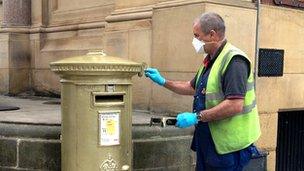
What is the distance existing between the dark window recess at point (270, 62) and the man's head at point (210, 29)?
8.28ft

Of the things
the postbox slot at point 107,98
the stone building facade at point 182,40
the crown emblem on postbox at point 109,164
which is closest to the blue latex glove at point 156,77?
the postbox slot at point 107,98

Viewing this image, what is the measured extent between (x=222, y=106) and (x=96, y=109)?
89 centimetres

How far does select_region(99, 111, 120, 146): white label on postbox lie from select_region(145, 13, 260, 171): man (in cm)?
46

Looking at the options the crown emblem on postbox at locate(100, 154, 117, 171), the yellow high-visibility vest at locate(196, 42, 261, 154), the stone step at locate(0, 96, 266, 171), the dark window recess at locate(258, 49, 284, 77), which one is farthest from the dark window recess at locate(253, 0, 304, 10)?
the crown emblem on postbox at locate(100, 154, 117, 171)

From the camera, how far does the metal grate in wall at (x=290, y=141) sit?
6.46m

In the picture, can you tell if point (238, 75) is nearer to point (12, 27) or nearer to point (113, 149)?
point (113, 149)

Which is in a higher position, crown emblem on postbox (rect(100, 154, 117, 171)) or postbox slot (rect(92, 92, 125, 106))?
postbox slot (rect(92, 92, 125, 106))

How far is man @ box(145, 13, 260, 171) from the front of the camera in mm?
3318

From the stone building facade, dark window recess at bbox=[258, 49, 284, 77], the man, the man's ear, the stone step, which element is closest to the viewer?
the man

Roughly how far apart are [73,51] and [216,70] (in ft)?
16.6

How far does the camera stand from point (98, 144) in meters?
3.49

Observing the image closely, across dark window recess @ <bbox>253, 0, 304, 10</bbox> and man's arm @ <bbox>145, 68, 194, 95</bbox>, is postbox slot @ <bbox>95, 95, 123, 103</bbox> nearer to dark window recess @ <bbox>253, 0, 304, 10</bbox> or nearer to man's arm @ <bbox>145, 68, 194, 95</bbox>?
man's arm @ <bbox>145, 68, 194, 95</bbox>

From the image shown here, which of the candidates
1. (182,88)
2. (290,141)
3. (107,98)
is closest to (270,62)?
(290,141)

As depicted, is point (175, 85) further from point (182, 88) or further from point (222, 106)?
point (222, 106)
